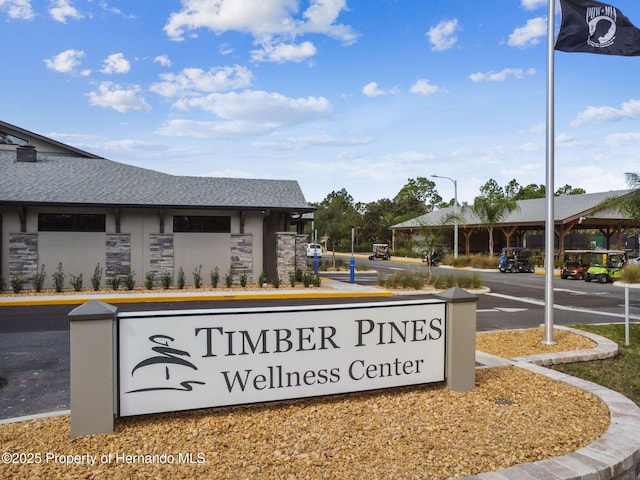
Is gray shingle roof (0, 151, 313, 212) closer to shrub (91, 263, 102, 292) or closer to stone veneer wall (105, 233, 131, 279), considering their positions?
stone veneer wall (105, 233, 131, 279)

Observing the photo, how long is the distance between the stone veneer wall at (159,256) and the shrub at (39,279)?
355cm

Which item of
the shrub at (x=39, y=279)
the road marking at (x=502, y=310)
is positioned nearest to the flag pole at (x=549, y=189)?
the road marking at (x=502, y=310)

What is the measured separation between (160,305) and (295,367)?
10437 millimetres

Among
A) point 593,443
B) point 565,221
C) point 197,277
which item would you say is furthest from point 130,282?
point 565,221

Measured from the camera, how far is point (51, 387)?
21.2ft

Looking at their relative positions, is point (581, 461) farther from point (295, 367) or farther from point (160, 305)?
point (160, 305)

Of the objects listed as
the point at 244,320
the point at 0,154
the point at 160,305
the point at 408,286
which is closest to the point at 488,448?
the point at 244,320

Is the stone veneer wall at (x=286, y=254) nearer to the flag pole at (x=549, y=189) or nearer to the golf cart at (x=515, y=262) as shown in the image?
the flag pole at (x=549, y=189)

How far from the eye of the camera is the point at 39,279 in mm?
16859

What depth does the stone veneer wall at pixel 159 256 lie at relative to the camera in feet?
60.4

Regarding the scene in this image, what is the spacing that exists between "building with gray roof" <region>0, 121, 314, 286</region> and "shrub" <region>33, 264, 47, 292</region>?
198 millimetres

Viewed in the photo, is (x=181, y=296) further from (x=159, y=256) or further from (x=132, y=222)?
(x=132, y=222)

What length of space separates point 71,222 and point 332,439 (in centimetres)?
1652

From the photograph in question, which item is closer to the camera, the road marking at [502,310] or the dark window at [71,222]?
the road marking at [502,310]
